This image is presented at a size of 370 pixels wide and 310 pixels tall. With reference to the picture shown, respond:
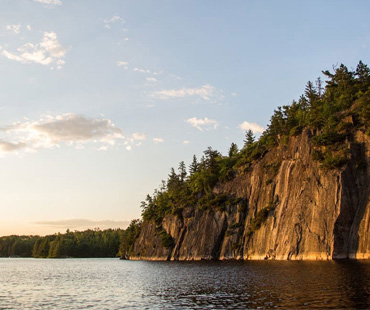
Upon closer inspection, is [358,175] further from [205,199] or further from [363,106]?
[205,199]

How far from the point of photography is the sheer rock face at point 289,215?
228 ft

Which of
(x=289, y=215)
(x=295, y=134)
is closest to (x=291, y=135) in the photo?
(x=295, y=134)

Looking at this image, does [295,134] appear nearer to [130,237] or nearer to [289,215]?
[289,215]

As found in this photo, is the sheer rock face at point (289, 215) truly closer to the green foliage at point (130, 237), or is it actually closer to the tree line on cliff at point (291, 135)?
the tree line on cliff at point (291, 135)

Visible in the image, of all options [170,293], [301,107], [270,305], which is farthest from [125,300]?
[301,107]

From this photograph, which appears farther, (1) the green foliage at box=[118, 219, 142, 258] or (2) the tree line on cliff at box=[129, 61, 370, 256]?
(1) the green foliage at box=[118, 219, 142, 258]

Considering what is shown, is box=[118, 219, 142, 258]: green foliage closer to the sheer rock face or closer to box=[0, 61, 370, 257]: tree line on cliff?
box=[0, 61, 370, 257]: tree line on cliff

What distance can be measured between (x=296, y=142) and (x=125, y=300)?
67714mm

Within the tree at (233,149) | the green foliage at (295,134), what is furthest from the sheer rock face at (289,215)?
the tree at (233,149)

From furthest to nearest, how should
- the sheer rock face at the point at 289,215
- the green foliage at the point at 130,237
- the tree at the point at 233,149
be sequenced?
the green foliage at the point at 130,237 → the tree at the point at 233,149 → the sheer rock face at the point at 289,215

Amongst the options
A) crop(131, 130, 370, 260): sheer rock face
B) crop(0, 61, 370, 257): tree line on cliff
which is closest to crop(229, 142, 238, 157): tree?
crop(0, 61, 370, 257): tree line on cliff

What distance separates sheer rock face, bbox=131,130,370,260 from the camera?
69438 millimetres

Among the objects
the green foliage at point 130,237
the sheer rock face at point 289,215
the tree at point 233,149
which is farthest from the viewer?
the green foliage at point 130,237

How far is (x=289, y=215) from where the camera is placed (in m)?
81.8
